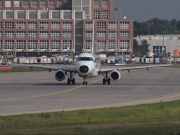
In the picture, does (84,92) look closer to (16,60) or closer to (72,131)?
(72,131)

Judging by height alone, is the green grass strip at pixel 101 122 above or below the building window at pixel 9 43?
below

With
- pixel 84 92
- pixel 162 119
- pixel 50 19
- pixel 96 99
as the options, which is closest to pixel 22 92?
pixel 84 92

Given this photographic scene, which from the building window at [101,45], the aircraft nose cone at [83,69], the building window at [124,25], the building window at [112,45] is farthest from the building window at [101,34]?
the aircraft nose cone at [83,69]

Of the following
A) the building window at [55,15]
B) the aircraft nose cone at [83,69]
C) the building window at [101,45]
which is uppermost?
the building window at [55,15]

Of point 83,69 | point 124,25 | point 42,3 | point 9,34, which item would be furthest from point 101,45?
point 83,69

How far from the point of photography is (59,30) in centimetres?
18375

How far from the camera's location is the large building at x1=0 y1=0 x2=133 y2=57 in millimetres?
183250

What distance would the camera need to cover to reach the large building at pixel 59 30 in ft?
601

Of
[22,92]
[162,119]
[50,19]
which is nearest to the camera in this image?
[162,119]

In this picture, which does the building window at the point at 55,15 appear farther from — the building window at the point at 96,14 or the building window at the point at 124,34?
the building window at the point at 124,34

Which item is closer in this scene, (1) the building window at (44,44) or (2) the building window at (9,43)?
(1) the building window at (44,44)

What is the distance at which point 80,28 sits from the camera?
189 m

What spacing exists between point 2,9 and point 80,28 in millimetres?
20570

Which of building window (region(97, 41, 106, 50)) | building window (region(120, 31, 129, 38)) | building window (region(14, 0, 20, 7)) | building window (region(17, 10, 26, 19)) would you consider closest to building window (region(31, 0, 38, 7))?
building window (region(14, 0, 20, 7))
